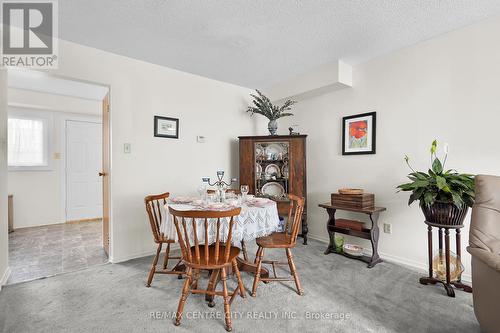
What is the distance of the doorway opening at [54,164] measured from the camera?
3.77m

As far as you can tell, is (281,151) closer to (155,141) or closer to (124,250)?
(155,141)

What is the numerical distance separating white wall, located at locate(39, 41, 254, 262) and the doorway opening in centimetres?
71

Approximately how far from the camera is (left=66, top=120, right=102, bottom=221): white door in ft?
15.4

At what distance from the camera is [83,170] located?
4.83 m

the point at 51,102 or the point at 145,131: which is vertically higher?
the point at 51,102

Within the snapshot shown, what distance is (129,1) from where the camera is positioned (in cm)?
197

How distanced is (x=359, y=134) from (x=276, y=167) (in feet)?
4.16

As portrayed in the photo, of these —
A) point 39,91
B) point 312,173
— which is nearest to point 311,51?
point 312,173

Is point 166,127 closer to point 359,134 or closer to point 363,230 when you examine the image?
point 359,134

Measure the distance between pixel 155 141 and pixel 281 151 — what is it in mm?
1805

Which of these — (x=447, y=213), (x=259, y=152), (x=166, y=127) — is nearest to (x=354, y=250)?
(x=447, y=213)

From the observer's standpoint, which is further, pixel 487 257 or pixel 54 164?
pixel 54 164

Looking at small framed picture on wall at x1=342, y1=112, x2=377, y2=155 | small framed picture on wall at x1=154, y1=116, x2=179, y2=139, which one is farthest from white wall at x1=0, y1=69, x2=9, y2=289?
small framed picture on wall at x1=342, y1=112, x2=377, y2=155

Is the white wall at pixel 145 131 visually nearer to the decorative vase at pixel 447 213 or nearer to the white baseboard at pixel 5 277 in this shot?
the white baseboard at pixel 5 277
